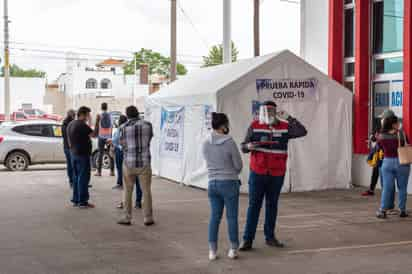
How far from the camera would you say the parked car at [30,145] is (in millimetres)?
18656

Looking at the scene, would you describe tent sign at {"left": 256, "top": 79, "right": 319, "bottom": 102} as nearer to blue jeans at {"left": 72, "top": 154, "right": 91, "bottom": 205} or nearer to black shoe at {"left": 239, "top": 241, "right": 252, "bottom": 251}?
blue jeans at {"left": 72, "top": 154, "right": 91, "bottom": 205}

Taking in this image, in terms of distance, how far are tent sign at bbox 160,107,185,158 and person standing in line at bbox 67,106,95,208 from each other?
12.5 feet

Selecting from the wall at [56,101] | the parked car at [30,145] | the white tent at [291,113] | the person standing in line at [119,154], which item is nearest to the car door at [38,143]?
the parked car at [30,145]

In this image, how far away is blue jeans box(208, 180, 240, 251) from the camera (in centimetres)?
734

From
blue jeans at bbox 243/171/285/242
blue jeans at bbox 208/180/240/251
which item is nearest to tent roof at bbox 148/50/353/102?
blue jeans at bbox 243/171/285/242

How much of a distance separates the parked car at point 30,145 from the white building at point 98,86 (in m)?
35.8

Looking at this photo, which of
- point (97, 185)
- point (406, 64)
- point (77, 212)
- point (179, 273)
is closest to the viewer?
point (179, 273)

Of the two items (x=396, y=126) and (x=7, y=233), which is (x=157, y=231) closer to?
(x=7, y=233)

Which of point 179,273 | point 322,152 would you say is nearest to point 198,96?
point 322,152

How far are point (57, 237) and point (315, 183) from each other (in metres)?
6.87

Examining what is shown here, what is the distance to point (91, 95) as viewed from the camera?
60.3 m

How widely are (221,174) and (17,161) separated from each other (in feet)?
42.4

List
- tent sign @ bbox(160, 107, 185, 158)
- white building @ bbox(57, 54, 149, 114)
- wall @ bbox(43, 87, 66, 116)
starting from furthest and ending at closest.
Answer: wall @ bbox(43, 87, 66, 116) < white building @ bbox(57, 54, 149, 114) < tent sign @ bbox(160, 107, 185, 158)

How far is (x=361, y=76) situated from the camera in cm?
1491
